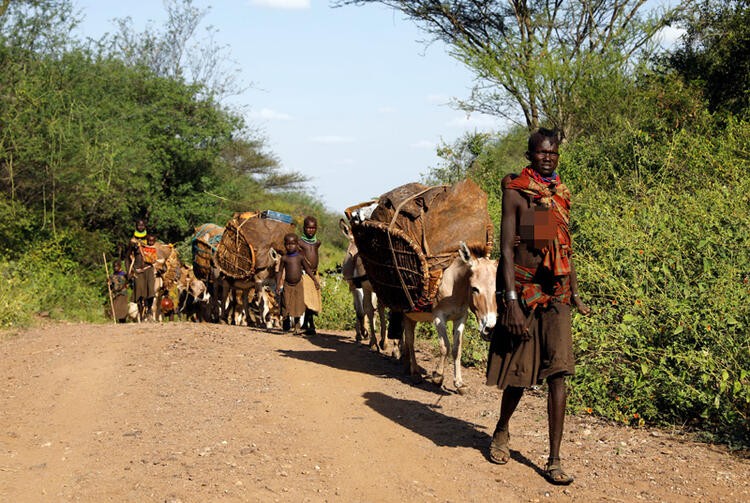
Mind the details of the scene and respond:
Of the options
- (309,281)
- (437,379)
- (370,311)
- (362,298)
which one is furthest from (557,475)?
(309,281)

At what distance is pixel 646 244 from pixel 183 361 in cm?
519

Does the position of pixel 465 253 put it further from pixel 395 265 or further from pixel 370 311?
pixel 370 311

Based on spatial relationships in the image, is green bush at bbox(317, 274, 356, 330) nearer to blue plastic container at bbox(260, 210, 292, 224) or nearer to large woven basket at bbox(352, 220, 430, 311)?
blue plastic container at bbox(260, 210, 292, 224)

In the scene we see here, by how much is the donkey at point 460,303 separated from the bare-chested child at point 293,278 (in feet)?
12.5

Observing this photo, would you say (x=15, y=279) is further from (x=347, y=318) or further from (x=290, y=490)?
(x=290, y=490)

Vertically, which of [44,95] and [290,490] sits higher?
[44,95]

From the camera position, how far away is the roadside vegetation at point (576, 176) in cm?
748

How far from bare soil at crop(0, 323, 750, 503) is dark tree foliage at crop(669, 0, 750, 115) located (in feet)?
36.4

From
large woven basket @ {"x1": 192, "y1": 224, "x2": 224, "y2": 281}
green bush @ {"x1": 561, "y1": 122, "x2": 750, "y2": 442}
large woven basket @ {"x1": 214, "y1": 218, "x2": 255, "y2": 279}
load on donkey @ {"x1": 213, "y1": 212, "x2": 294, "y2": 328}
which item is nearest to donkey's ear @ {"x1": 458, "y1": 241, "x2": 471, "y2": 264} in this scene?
green bush @ {"x1": 561, "y1": 122, "x2": 750, "y2": 442}

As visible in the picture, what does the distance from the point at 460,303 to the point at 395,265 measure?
77 cm

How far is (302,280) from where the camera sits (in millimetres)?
12977

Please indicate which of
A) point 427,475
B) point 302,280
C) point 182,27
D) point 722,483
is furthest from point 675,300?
point 182,27

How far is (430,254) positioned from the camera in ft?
29.1

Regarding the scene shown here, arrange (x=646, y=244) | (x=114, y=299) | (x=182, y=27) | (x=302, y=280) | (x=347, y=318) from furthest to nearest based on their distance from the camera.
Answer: (x=182, y=27) < (x=114, y=299) < (x=347, y=318) < (x=302, y=280) < (x=646, y=244)
